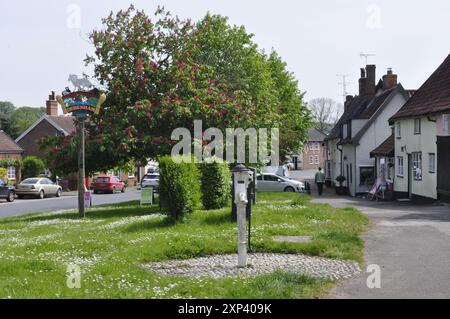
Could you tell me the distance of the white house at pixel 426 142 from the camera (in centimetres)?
2598

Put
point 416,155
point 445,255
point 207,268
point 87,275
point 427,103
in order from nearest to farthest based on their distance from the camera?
point 87,275, point 207,268, point 445,255, point 427,103, point 416,155

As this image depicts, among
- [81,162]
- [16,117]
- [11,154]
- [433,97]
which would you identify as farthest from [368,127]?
[16,117]

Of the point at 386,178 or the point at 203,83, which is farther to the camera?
the point at 386,178

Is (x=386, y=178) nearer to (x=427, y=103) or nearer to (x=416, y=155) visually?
(x=416, y=155)

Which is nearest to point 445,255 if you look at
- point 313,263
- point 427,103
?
point 313,263

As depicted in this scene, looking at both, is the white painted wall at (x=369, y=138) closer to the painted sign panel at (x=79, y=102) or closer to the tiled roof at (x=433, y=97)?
the tiled roof at (x=433, y=97)

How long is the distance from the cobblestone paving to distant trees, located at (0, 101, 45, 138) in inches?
2914

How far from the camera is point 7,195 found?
127 feet

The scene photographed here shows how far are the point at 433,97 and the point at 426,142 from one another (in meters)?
2.26

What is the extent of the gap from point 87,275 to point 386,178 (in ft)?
101

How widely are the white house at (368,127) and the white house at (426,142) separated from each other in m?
8.96

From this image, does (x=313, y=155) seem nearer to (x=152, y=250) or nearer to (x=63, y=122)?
(x=63, y=122)

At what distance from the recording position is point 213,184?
19531 millimetres

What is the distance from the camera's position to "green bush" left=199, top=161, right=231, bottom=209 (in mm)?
19344
